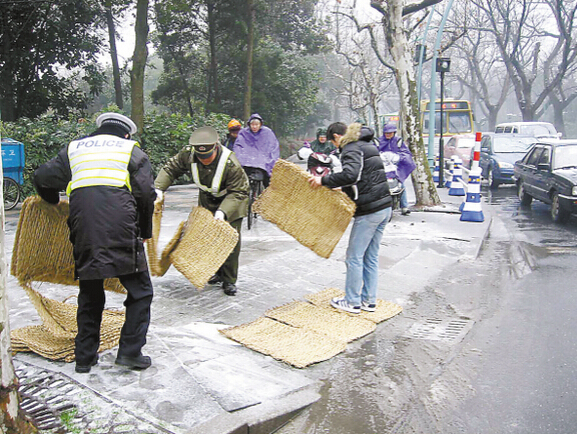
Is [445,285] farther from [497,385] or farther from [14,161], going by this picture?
[14,161]

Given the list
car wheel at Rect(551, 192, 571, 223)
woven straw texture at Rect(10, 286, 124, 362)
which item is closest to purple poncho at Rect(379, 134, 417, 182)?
car wheel at Rect(551, 192, 571, 223)

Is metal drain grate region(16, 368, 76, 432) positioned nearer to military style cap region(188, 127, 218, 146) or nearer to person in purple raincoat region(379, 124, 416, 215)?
military style cap region(188, 127, 218, 146)

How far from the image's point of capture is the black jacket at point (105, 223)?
381 cm

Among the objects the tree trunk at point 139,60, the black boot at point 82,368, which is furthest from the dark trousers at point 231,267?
the tree trunk at point 139,60

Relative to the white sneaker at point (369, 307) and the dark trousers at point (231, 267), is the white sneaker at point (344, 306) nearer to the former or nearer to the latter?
the white sneaker at point (369, 307)

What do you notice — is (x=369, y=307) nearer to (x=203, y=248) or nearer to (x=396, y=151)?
(x=203, y=248)

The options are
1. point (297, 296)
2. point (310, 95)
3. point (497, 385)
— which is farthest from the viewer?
point (310, 95)

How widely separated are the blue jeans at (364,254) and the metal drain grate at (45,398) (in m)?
2.73

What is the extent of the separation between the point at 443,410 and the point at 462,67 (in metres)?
58.8

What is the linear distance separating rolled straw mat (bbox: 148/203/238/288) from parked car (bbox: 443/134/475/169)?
1874 centimetres

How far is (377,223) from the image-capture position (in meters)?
5.50

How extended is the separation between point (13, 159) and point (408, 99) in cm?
815

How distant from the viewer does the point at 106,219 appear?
382 cm

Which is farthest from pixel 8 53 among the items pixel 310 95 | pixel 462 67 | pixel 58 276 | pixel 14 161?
pixel 462 67
